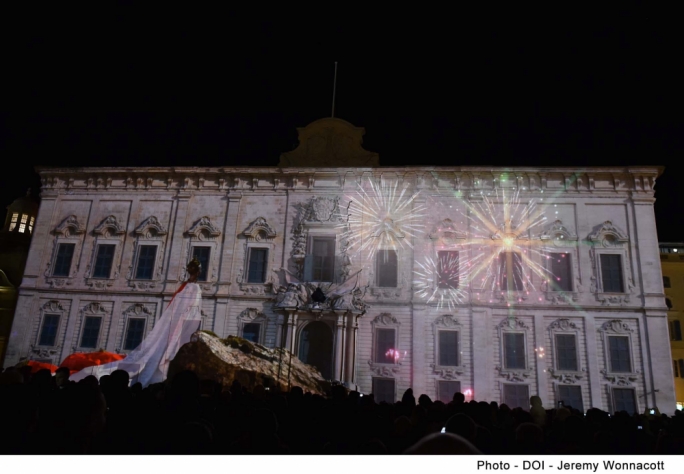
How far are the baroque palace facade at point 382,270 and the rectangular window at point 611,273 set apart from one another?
0.07m

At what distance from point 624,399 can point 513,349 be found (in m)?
5.25

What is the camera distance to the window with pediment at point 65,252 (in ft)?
88.7

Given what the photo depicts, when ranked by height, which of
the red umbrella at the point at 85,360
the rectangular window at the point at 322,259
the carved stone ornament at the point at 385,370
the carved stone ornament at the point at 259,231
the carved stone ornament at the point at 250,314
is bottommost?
the red umbrella at the point at 85,360

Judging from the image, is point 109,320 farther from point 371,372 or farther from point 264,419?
point 264,419

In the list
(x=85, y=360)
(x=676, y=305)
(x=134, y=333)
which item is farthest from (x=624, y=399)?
(x=134, y=333)

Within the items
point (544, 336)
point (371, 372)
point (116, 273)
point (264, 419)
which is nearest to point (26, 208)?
point (116, 273)

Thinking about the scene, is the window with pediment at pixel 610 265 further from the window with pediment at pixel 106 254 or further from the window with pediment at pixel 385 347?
the window with pediment at pixel 106 254

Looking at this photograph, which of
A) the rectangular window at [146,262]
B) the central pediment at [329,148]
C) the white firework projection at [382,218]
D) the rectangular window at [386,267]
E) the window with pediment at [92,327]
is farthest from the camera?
the central pediment at [329,148]

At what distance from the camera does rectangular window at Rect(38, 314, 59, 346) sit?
25.9 meters

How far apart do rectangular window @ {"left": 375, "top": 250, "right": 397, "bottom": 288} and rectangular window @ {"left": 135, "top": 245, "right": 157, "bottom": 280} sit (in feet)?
41.6

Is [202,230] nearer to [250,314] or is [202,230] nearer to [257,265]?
[257,265]

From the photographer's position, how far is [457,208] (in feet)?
83.9

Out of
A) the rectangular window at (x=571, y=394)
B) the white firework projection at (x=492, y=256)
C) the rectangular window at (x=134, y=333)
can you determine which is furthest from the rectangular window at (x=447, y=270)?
the rectangular window at (x=134, y=333)

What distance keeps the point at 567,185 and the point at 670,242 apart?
25.7 m
